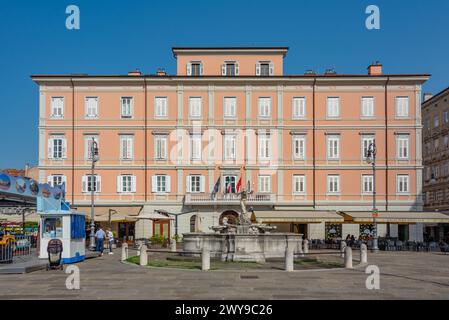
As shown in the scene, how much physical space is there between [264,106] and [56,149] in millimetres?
17837

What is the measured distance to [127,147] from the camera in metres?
50.2

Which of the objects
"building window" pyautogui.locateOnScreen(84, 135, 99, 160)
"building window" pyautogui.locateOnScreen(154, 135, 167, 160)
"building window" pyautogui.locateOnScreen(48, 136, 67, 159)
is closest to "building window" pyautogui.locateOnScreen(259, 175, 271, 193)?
"building window" pyautogui.locateOnScreen(154, 135, 167, 160)

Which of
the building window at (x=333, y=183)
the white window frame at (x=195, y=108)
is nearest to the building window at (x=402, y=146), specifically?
the building window at (x=333, y=183)

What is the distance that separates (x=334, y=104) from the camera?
5028 cm

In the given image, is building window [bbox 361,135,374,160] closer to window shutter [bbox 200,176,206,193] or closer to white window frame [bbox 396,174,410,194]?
white window frame [bbox 396,174,410,194]

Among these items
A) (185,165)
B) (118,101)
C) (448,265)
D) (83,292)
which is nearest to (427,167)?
(185,165)

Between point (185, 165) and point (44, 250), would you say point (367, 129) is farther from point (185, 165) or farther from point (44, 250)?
point (44, 250)

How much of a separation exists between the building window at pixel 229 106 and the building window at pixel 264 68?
331 cm

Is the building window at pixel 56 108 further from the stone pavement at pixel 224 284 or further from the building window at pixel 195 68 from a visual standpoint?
the stone pavement at pixel 224 284

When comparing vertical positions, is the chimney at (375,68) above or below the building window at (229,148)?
above

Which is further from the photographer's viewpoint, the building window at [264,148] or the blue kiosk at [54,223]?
the building window at [264,148]

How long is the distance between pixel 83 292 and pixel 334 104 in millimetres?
37148

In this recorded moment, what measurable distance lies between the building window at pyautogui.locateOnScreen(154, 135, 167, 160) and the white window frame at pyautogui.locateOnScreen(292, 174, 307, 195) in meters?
11.1

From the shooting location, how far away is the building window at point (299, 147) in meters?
50.2
